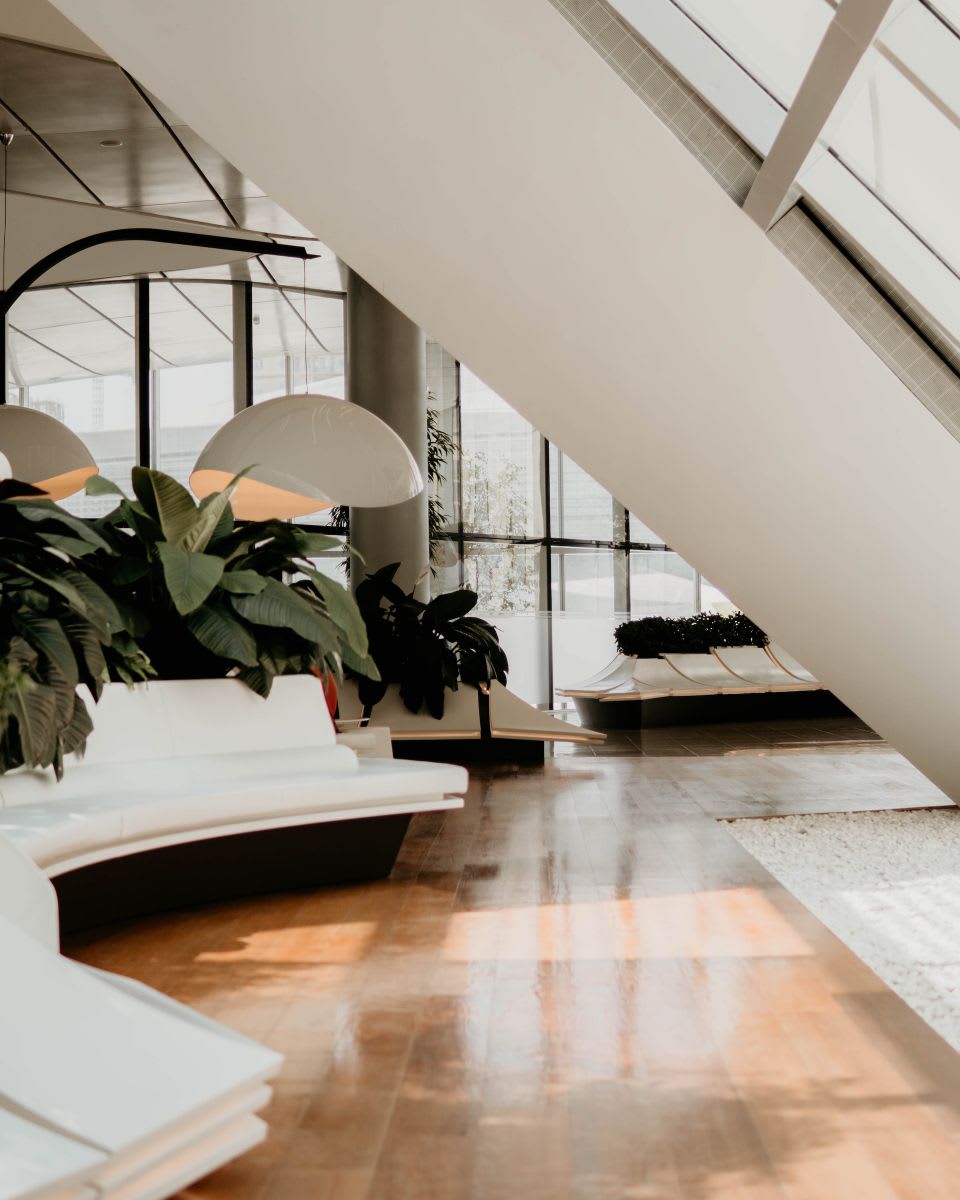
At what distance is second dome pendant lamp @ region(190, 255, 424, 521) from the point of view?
590 centimetres

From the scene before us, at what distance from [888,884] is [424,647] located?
15.6 feet

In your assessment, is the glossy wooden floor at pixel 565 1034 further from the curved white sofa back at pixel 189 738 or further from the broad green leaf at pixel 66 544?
the broad green leaf at pixel 66 544

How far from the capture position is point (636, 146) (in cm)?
407

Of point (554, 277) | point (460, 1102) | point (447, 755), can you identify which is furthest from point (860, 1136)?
point (447, 755)

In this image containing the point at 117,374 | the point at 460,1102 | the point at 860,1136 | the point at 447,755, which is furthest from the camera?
the point at 117,374

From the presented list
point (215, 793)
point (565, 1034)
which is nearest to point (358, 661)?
point (215, 793)

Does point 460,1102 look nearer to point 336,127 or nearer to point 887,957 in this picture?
point 887,957

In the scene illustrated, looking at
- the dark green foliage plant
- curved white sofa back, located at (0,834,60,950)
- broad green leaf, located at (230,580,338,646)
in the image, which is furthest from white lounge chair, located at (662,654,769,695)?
curved white sofa back, located at (0,834,60,950)

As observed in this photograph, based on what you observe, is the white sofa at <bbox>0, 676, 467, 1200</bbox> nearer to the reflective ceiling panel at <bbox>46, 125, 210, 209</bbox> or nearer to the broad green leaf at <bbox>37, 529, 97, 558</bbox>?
the broad green leaf at <bbox>37, 529, 97, 558</bbox>

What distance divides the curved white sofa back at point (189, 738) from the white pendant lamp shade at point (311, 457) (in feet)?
4.84

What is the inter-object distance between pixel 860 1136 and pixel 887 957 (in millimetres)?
1765

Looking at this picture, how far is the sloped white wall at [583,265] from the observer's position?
399 centimetres

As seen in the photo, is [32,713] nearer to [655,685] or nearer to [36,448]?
[36,448]

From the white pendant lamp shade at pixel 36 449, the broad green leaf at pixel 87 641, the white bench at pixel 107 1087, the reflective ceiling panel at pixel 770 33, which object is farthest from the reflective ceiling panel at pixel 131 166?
the white bench at pixel 107 1087
